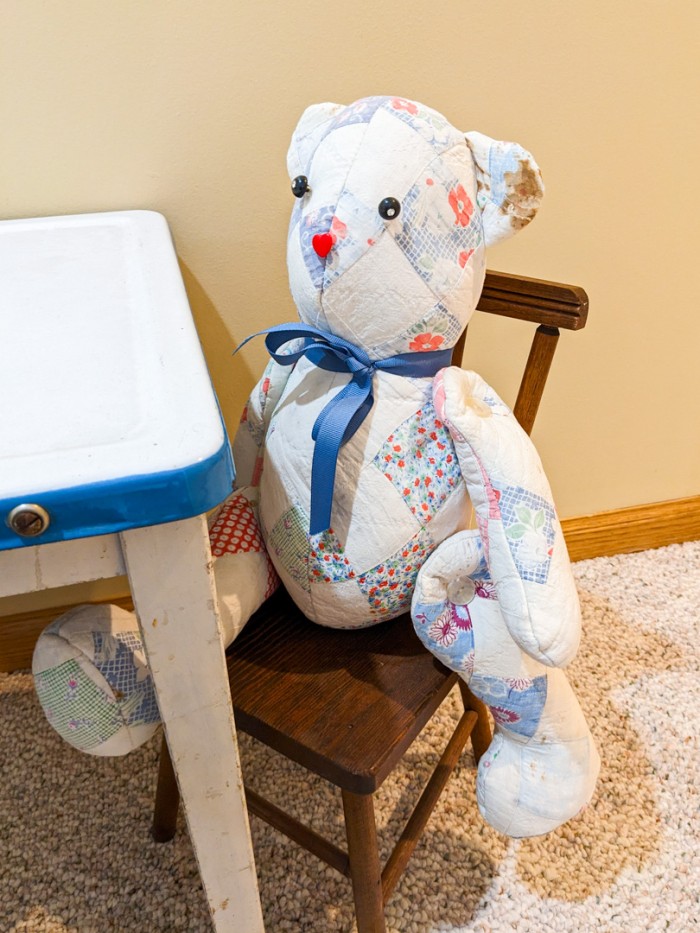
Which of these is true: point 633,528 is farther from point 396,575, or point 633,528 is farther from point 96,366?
point 96,366

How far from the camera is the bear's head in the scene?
0.66m

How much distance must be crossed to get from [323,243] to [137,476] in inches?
11.3

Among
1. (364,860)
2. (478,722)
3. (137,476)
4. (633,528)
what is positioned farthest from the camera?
(633,528)

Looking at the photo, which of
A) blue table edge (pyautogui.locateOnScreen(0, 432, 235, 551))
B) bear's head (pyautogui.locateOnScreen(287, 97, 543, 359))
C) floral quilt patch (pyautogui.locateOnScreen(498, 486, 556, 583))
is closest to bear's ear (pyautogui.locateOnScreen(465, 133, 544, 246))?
bear's head (pyautogui.locateOnScreen(287, 97, 543, 359))

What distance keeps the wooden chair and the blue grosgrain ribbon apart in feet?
0.49

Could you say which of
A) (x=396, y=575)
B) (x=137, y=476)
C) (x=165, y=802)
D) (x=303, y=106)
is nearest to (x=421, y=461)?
(x=396, y=575)

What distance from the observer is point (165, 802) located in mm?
990

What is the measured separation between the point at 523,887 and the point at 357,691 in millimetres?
433

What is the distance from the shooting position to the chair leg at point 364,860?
2.51ft

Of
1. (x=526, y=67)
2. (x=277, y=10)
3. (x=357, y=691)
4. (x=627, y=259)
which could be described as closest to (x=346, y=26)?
(x=277, y=10)

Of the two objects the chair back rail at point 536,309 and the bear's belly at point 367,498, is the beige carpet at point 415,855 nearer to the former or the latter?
the bear's belly at point 367,498

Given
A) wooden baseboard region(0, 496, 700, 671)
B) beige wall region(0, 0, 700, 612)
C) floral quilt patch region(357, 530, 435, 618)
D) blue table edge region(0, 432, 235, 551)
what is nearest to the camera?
blue table edge region(0, 432, 235, 551)

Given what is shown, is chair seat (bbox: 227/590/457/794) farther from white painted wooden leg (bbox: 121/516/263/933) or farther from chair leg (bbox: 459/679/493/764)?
chair leg (bbox: 459/679/493/764)

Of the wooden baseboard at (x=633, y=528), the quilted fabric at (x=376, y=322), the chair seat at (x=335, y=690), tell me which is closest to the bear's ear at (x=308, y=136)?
the quilted fabric at (x=376, y=322)
